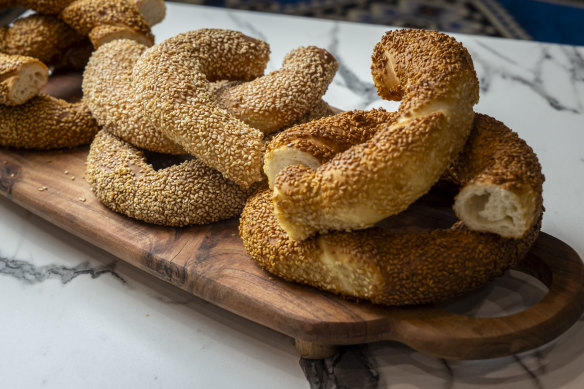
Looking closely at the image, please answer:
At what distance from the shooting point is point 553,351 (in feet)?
3.22

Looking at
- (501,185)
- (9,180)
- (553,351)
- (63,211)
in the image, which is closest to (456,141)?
(501,185)

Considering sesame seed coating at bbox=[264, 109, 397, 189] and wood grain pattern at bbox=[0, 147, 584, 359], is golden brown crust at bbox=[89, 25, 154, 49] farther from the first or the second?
sesame seed coating at bbox=[264, 109, 397, 189]

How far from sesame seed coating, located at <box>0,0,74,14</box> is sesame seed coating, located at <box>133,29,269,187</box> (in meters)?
0.50

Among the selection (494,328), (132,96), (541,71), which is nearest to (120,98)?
(132,96)

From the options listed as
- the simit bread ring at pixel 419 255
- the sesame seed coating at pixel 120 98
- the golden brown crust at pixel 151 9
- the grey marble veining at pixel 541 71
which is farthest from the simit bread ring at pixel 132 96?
the grey marble veining at pixel 541 71

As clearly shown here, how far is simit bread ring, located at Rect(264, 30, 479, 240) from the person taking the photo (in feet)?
2.93

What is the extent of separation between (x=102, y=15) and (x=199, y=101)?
1.93 feet

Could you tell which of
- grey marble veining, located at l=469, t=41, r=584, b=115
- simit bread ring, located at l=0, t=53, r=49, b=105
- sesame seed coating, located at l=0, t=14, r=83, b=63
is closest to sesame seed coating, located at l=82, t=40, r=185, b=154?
simit bread ring, located at l=0, t=53, r=49, b=105

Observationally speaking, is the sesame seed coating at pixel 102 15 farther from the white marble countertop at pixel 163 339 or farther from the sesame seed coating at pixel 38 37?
the white marble countertop at pixel 163 339

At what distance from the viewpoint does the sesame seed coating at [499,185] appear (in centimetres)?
86

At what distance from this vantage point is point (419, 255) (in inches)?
36.4

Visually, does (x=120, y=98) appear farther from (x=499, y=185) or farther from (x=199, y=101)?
(x=499, y=185)

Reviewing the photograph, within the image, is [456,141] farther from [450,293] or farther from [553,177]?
[553,177]

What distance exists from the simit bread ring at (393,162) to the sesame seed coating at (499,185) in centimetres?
4
